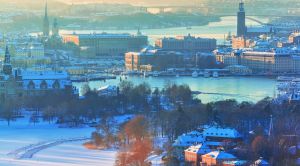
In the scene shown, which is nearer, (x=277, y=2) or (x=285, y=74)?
(x=285, y=74)

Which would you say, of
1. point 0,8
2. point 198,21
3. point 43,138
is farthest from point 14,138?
point 0,8

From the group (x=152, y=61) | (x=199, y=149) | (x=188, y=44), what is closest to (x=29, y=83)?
(x=199, y=149)

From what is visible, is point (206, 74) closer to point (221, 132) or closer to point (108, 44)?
point (108, 44)

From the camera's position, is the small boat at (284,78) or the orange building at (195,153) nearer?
the orange building at (195,153)

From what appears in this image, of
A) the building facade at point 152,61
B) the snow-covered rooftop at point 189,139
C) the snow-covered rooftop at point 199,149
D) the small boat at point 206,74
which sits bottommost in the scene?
the snow-covered rooftop at point 199,149

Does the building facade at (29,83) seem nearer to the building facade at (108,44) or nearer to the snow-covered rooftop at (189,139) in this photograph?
the snow-covered rooftop at (189,139)

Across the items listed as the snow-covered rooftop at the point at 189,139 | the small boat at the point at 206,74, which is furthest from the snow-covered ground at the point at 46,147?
the small boat at the point at 206,74

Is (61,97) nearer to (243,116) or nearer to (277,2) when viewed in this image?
(243,116)
